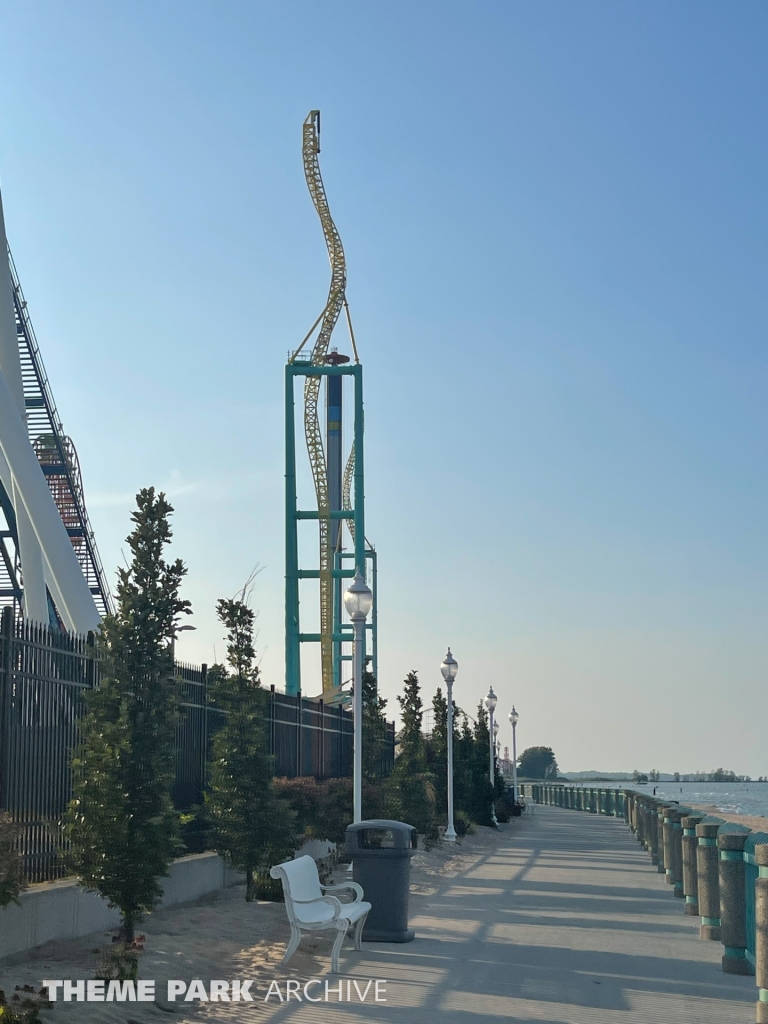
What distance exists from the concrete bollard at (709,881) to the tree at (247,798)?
16.2 ft

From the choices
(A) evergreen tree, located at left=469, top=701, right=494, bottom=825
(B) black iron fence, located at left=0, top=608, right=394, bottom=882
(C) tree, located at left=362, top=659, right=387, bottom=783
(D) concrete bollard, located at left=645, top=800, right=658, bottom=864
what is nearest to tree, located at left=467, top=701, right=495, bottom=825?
(A) evergreen tree, located at left=469, top=701, right=494, bottom=825

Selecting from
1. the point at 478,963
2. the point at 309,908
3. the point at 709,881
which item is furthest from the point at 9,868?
the point at 709,881

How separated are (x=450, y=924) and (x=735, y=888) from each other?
13.0ft

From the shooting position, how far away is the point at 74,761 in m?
10.2

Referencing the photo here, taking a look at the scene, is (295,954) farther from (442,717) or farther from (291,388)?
(291,388)

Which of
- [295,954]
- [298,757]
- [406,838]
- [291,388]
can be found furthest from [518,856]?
[291,388]

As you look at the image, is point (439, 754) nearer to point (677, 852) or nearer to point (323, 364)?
point (677, 852)

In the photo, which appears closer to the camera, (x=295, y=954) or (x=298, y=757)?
(x=295, y=954)

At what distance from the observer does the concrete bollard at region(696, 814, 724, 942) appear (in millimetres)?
11391

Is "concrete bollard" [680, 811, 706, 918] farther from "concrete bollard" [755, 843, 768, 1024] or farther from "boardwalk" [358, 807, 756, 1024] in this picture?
"concrete bollard" [755, 843, 768, 1024]

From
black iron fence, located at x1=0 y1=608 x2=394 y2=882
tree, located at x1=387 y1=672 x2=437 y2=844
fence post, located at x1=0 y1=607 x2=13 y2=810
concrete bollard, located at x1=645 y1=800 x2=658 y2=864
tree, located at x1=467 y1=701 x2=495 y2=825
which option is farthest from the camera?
tree, located at x1=467 y1=701 x2=495 y2=825

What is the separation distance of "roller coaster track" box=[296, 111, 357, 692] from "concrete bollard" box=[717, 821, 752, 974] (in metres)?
43.6

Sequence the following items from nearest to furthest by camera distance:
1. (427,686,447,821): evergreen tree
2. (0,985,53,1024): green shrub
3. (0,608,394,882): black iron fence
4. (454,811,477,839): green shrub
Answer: (0,985,53,1024): green shrub → (0,608,394,882): black iron fence → (454,811,477,839): green shrub → (427,686,447,821): evergreen tree

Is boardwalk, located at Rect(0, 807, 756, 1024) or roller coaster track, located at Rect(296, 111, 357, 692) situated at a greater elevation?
roller coaster track, located at Rect(296, 111, 357, 692)
